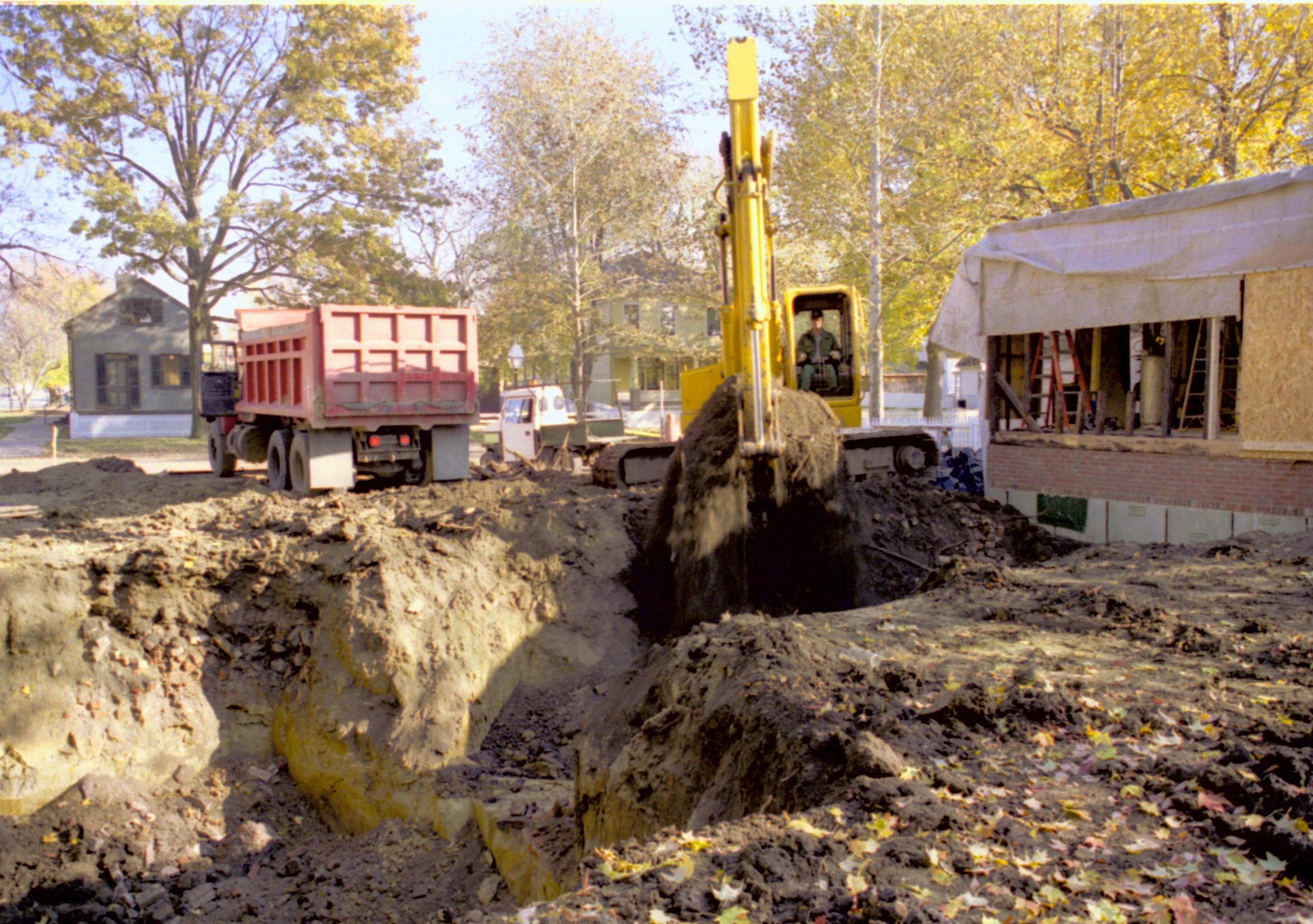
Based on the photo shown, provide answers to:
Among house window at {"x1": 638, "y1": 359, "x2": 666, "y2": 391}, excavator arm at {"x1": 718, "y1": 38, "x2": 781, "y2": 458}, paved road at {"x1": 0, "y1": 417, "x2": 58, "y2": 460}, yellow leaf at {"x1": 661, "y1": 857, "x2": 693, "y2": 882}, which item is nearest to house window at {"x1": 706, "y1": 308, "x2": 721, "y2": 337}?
house window at {"x1": 638, "y1": 359, "x2": 666, "y2": 391}

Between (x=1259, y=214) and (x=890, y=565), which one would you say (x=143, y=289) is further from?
(x=1259, y=214)

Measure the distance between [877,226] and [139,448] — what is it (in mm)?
22297

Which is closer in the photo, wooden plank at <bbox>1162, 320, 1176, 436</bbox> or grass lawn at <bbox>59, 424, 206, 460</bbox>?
wooden plank at <bbox>1162, 320, 1176, 436</bbox>

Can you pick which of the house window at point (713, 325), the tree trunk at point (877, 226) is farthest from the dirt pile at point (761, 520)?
the house window at point (713, 325)

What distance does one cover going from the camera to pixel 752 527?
7949 millimetres

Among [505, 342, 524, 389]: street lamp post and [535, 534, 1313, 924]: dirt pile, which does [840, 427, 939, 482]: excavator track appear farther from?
[505, 342, 524, 389]: street lamp post

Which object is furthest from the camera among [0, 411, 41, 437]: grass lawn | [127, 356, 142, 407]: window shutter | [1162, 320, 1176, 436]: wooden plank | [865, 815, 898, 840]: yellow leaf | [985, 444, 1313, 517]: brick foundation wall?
[127, 356, 142, 407]: window shutter

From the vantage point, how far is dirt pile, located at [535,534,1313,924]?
3.24m

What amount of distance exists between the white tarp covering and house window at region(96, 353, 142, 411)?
114 feet

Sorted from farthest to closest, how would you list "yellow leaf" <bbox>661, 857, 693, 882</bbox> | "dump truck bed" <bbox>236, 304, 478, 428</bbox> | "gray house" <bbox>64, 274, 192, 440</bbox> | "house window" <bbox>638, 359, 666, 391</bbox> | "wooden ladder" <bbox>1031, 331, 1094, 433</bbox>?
1. "house window" <bbox>638, 359, 666, 391</bbox>
2. "gray house" <bbox>64, 274, 192, 440</bbox>
3. "dump truck bed" <bbox>236, 304, 478, 428</bbox>
4. "wooden ladder" <bbox>1031, 331, 1094, 433</bbox>
5. "yellow leaf" <bbox>661, 857, 693, 882</bbox>

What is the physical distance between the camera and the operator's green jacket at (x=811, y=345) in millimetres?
10617

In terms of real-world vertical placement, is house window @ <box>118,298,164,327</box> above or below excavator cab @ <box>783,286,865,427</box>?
above

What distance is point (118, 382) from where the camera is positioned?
37.2m

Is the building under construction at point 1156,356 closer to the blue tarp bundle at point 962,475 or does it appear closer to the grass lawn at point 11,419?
the blue tarp bundle at point 962,475
